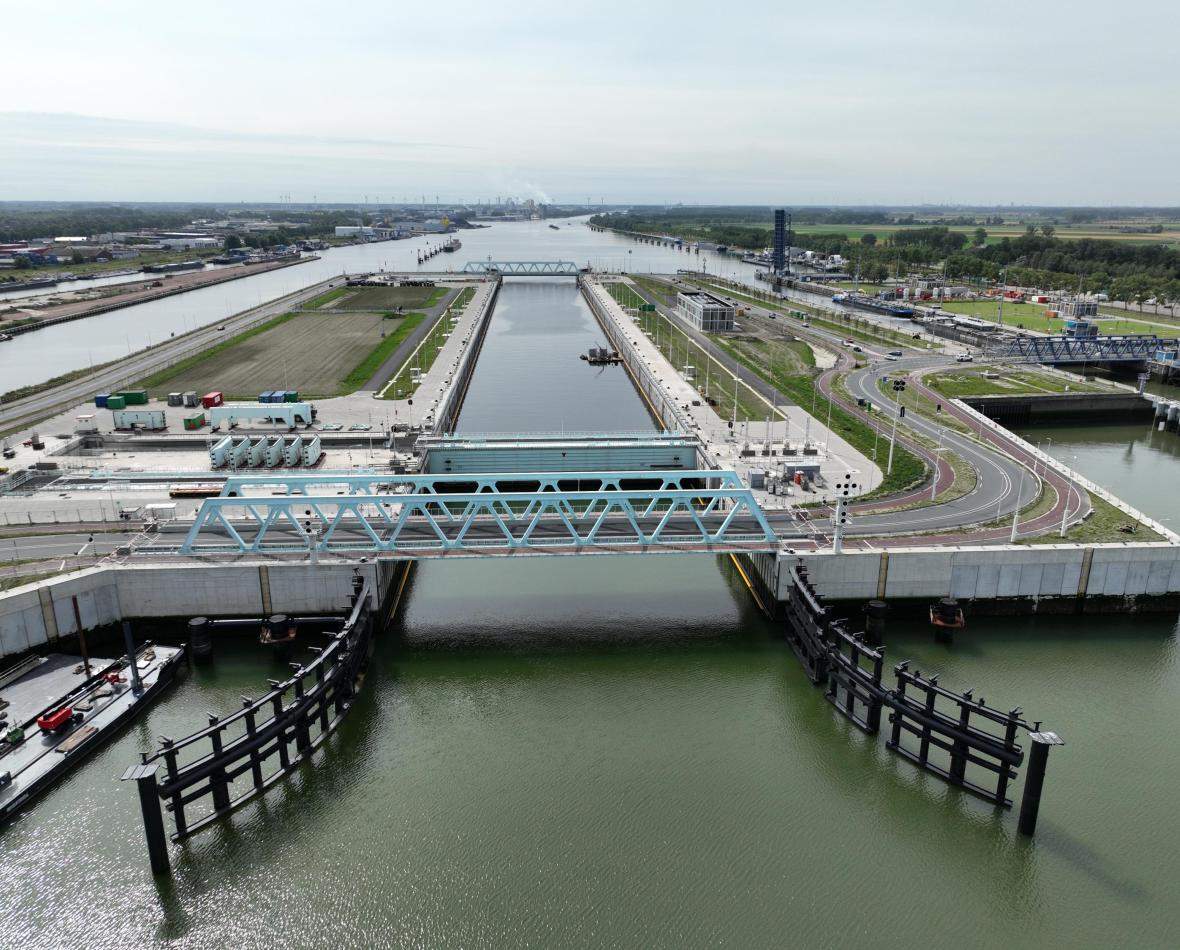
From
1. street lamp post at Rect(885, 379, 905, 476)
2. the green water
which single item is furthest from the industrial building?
the green water

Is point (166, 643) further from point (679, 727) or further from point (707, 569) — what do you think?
point (707, 569)

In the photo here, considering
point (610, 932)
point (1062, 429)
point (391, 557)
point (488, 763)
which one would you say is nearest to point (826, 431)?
point (1062, 429)

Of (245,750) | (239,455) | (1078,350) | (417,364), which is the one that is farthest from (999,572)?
(1078,350)

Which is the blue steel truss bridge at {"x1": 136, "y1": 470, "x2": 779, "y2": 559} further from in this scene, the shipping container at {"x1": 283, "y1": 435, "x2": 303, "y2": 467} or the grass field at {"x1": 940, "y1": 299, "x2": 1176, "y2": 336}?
the grass field at {"x1": 940, "y1": 299, "x2": 1176, "y2": 336}

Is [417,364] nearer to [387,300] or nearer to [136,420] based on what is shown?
[136,420]

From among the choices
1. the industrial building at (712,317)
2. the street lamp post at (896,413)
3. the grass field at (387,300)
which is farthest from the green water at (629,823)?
the grass field at (387,300)

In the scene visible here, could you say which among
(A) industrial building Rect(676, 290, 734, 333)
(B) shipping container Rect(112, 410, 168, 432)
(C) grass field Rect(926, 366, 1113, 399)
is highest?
(A) industrial building Rect(676, 290, 734, 333)

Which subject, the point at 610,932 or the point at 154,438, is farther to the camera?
the point at 154,438
